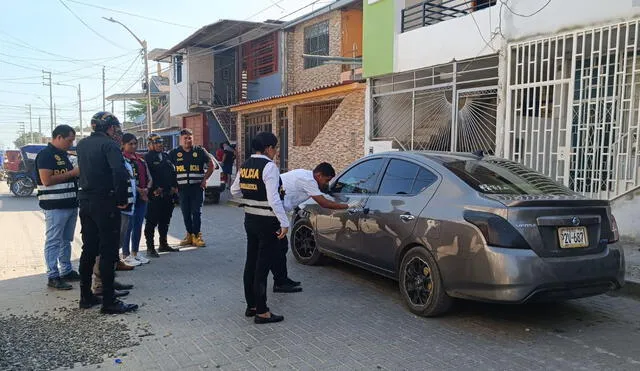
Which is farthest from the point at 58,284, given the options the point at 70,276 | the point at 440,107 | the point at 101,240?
the point at 440,107

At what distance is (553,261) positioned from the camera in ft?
12.2

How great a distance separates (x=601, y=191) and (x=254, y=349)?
6.44 meters

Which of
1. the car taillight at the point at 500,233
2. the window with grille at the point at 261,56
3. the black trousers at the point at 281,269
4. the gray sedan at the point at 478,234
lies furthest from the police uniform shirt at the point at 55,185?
the window with grille at the point at 261,56

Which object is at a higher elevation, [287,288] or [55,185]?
[55,185]

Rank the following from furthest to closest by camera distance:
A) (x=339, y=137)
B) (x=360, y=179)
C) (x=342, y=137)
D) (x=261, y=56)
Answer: (x=261, y=56), (x=339, y=137), (x=342, y=137), (x=360, y=179)

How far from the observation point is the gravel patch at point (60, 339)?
3.52m

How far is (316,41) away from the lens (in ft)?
59.3

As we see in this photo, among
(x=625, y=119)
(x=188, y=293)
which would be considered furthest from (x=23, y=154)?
(x=625, y=119)

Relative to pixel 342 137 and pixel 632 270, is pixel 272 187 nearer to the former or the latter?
pixel 632 270

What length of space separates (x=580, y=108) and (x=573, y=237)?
15.6 ft

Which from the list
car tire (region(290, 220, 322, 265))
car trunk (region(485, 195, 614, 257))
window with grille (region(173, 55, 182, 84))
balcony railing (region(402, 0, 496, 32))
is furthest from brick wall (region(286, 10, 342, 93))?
car trunk (region(485, 195, 614, 257))

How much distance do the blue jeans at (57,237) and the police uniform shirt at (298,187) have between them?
2443 millimetres

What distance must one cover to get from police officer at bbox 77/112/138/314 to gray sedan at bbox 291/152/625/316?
2415 mm

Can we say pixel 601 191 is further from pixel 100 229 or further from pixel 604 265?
pixel 100 229
